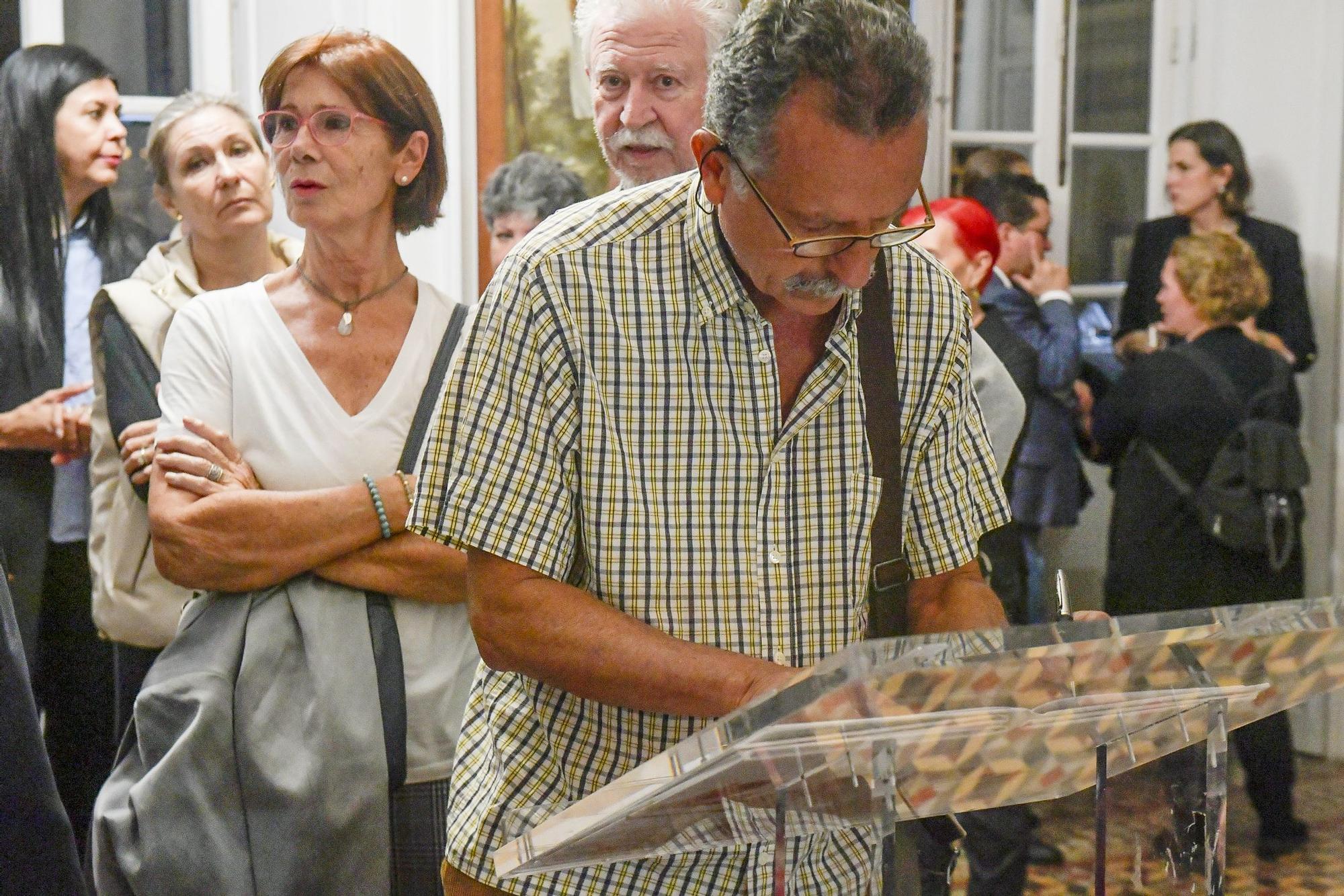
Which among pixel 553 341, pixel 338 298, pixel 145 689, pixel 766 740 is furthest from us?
pixel 338 298

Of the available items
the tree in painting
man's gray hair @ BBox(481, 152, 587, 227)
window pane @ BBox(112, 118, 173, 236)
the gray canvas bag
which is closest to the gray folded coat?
the gray canvas bag

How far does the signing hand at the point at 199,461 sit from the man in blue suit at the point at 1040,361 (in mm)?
Result: 2890

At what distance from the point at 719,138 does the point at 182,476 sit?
3.34ft

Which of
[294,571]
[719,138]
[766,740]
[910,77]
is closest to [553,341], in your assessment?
[719,138]

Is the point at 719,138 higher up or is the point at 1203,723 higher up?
the point at 719,138

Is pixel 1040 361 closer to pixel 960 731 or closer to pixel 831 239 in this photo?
pixel 831 239

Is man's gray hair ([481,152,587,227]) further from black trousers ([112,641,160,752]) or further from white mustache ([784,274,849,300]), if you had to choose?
white mustache ([784,274,849,300])

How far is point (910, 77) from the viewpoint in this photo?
4.49 ft

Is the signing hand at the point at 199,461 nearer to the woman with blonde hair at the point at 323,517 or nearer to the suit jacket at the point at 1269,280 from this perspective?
the woman with blonde hair at the point at 323,517

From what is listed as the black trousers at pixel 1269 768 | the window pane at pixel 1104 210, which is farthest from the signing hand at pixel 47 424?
Answer: the window pane at pixel 1104 210

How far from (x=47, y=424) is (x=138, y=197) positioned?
2.33 feet

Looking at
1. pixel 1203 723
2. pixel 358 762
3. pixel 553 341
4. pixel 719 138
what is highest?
pixel 719 138

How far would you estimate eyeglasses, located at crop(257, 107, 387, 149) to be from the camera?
2.25m

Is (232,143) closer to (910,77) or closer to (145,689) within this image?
(145,689)
